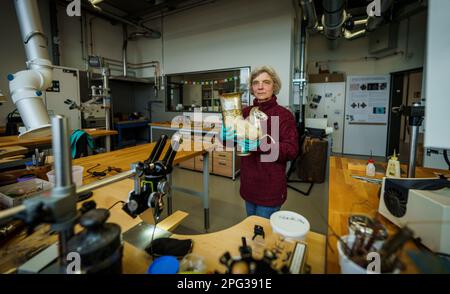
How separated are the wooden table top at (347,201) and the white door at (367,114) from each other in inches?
171

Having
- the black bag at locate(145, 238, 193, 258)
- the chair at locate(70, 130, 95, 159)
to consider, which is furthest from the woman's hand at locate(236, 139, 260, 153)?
the chair at locate(70, 130, 95, 159)

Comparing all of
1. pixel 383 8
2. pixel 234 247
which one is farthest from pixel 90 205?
pixel 383 8

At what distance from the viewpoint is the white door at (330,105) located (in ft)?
18.2

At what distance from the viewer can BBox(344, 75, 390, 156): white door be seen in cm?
521

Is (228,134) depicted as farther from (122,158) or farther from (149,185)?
(122,158)

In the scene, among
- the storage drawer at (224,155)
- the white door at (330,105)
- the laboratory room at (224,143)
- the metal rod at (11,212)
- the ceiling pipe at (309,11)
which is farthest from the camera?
the white door at (330,105)

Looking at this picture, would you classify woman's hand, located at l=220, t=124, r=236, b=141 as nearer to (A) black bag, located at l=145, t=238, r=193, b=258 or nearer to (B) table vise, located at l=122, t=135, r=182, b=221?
(B) table vise, located at l=122, t=135, r=182, b=221

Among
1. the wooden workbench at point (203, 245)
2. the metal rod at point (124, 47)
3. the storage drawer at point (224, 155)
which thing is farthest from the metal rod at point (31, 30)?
the metal rod at point (124, 47)

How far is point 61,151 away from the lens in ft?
1.59

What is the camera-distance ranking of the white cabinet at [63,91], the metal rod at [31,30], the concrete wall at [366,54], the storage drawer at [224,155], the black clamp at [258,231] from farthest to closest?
the concrete wall at [366,54]
the white cabinet at [63,91]
the storage drawer at [224,155]
the metal rod at [31,30]
the black clamp at [258,231]

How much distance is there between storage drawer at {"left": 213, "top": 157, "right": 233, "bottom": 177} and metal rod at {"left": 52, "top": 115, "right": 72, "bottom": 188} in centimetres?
337

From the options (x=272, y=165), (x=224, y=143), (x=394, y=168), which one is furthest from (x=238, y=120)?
(x=394, y=168)

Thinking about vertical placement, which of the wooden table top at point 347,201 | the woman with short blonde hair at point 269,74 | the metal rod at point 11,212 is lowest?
the wooden table top at point 347,201

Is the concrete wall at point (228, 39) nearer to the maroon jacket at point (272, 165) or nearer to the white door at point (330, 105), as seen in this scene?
the white door at point (330, 105)
